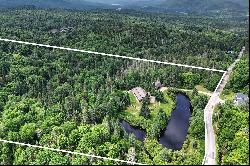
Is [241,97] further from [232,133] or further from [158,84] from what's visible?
[158,84]

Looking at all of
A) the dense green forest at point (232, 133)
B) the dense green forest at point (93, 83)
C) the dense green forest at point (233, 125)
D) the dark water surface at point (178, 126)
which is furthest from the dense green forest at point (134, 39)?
the dense green forest at point (232, 133)

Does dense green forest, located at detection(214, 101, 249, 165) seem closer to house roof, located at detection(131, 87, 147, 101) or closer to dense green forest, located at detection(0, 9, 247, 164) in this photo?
dense green forest, located at detection(0, 9, 247, 164)

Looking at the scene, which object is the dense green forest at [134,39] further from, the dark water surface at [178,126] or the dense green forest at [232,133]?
the dense green forest at [232,133]

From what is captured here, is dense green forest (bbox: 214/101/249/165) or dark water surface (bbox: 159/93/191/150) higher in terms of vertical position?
dense green forest (bbox: 214/101/249/165)

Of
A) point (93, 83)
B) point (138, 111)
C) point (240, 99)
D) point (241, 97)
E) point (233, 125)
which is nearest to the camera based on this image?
point (233, 125)

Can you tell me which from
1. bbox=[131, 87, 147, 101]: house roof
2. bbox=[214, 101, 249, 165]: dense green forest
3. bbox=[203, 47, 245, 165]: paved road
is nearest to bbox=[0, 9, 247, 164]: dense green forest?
bbox=[203, 47, 245, 165]: paved road

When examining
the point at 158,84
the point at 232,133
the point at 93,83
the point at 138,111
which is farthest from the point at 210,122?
the point at 93,83

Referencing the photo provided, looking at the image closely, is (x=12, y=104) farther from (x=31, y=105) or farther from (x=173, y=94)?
(x=173, y=94)
